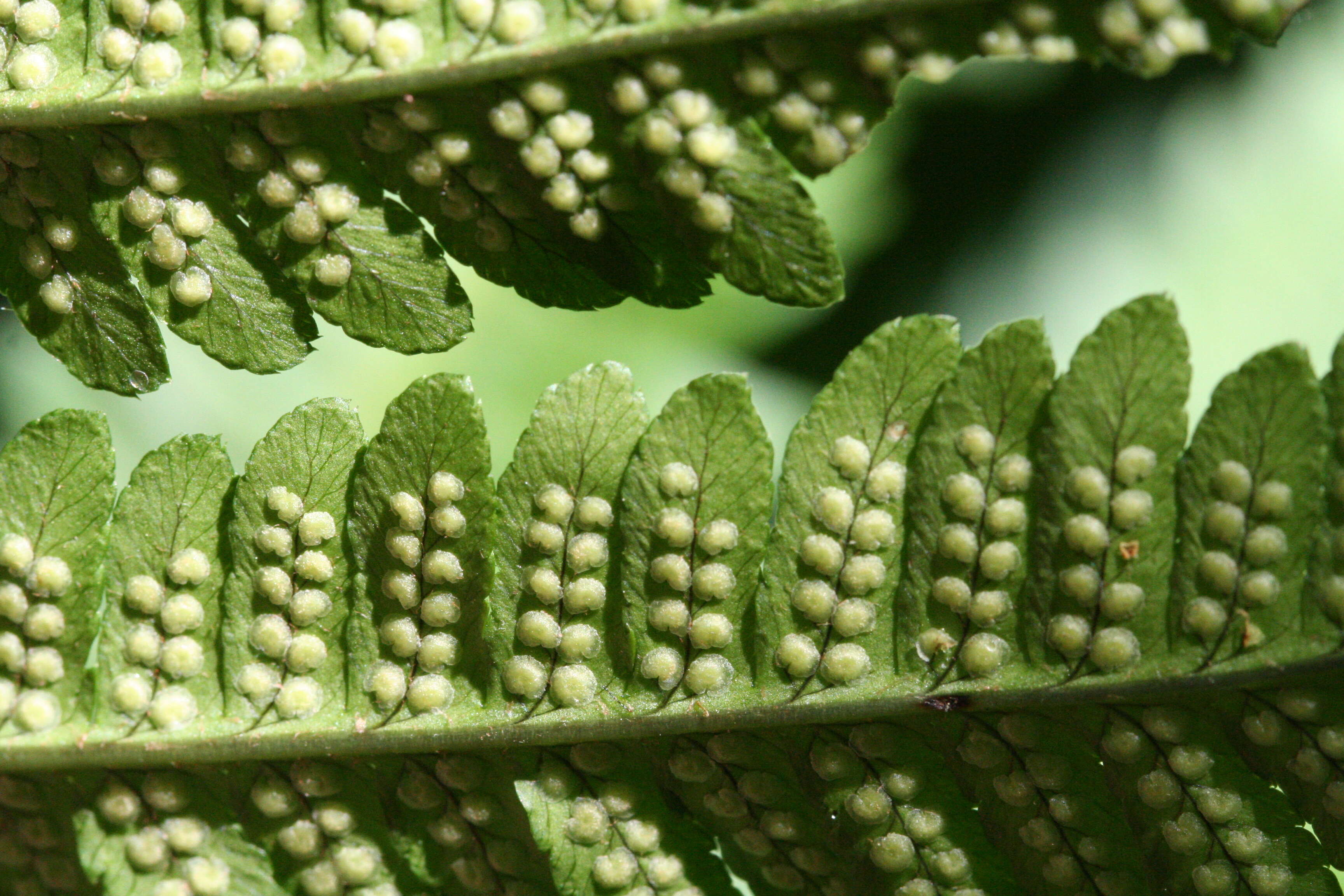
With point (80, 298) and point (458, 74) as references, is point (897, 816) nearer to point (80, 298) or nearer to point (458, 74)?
point (458, 74)

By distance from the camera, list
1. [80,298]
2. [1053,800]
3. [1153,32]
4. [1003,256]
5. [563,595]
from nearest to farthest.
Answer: [1153,32] → [1053,800] → [563,595] → [80,298] → [1003,256]

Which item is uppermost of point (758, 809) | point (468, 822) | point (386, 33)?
point (386, 33)

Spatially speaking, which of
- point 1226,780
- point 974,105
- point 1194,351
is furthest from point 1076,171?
point 1226,780

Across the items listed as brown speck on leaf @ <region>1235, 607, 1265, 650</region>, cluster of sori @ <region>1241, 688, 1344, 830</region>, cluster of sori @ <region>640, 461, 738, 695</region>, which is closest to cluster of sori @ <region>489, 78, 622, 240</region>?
cluster of sori @ <region>640, 461, 738, 695</region>

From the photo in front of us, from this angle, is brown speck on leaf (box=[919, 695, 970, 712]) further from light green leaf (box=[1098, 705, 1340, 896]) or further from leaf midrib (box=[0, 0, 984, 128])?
leaf midrib (box=[0, 0, 984, 128])

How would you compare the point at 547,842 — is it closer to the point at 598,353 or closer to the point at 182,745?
the point at 182,745

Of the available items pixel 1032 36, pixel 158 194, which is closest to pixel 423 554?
pixel 158 194
